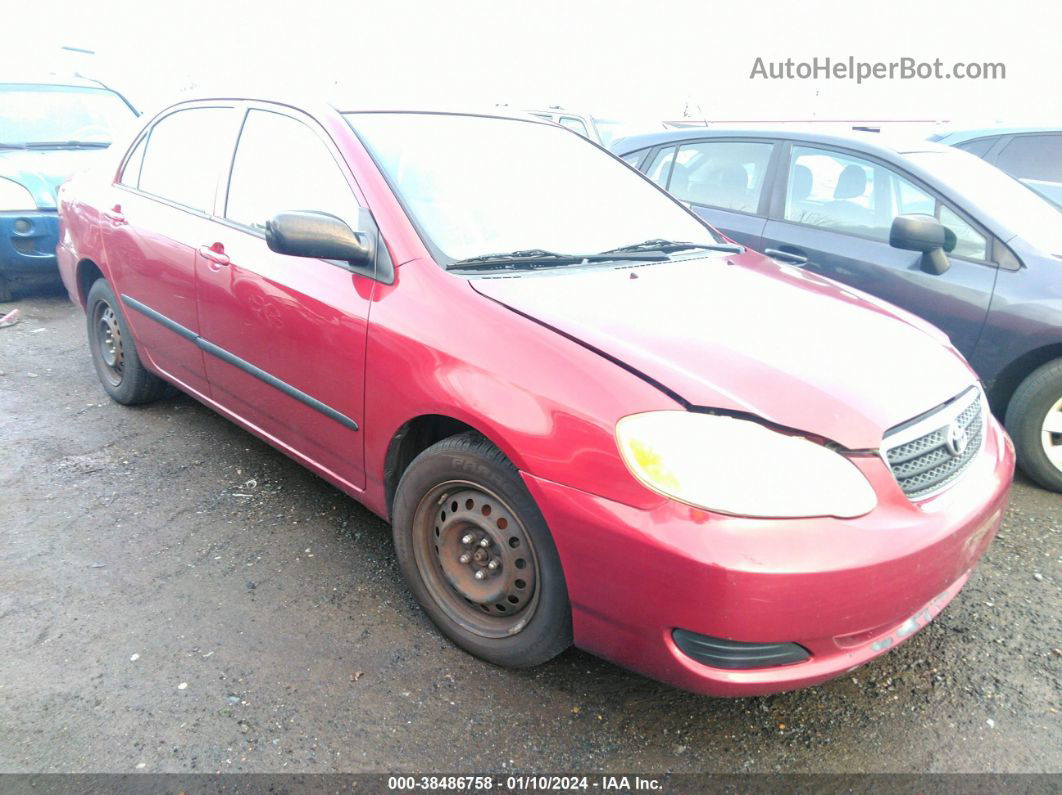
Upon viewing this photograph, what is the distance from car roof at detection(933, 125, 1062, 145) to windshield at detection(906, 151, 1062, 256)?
2.43 m

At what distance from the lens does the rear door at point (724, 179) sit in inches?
184

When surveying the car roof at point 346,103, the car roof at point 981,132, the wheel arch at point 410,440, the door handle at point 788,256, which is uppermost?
the car roof at point 981,132

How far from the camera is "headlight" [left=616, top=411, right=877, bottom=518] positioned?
5.93 ft

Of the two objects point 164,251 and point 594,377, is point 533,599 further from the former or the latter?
point 164,251

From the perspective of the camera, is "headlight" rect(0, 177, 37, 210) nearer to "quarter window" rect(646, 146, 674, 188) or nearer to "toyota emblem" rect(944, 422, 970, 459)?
"quarter window" rect(646, 146, 674, 188)

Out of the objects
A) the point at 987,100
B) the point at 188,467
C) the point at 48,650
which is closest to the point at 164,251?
the point at 188,467

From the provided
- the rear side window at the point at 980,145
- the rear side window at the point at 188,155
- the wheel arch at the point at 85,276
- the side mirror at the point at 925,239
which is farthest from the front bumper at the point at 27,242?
the rear side window at the point at 980,145

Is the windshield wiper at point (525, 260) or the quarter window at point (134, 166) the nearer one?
the windshield wiper at point (525, 260)

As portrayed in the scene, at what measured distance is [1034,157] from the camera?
641cm

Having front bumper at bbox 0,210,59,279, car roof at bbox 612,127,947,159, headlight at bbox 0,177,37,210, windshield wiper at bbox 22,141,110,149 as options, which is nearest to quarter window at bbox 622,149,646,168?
car roof at bbox 612,127,947,159

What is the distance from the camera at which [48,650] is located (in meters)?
2.37

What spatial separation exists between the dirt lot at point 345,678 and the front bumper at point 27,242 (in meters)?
3.50

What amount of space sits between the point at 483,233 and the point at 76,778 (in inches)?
73.8

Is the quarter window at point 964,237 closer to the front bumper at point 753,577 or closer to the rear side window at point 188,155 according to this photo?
the front bumper at point 753,577
